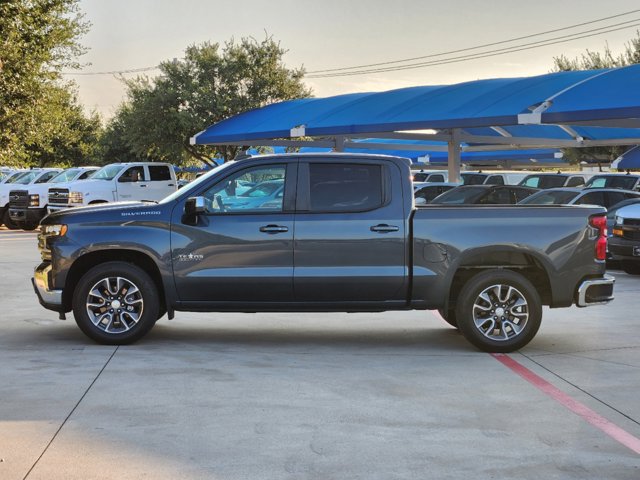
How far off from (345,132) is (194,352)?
68.8 feet

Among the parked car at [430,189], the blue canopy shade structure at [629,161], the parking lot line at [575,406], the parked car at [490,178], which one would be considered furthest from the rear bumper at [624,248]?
the blue canopy shade structure at [629,161]

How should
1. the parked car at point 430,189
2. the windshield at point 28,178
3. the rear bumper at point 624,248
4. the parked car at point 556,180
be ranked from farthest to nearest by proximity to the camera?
the windshield at point 28,178 < the parked car at point 556,180 < the parked car at point 430,189 < the rear bumper at point 624,248

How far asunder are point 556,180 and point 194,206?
76.7 feet

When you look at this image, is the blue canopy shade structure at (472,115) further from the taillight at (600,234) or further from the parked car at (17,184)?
the taillight at (600,234)

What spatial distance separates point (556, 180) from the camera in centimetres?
3103

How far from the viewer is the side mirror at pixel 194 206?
30.8 feet

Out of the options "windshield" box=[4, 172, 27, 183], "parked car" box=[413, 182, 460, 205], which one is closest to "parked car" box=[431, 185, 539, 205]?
"parked car" box=[413, 182, 460, 205]

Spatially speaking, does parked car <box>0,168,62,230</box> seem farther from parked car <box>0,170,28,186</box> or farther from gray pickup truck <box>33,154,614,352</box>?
gray pickup truck <box>33,154,614,352</box>

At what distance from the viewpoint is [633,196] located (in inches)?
798

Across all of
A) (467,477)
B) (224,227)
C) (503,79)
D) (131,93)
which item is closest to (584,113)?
(503,79)

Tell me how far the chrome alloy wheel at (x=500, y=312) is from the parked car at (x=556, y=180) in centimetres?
2081

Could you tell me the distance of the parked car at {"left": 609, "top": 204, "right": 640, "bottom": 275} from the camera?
1666cm

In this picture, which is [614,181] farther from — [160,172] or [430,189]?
[160,172]

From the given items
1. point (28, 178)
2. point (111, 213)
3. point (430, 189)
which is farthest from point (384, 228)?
point (28, 178)
